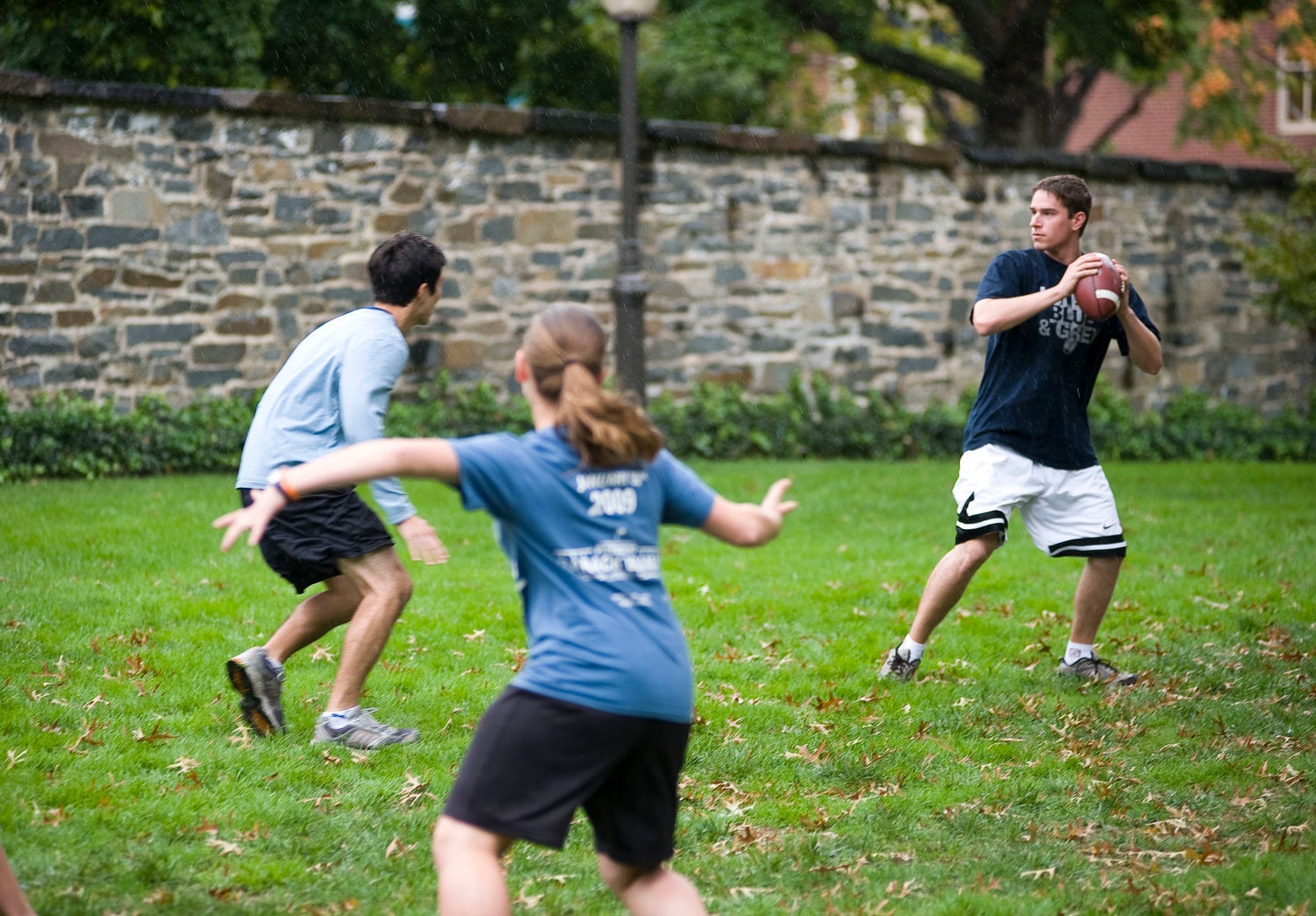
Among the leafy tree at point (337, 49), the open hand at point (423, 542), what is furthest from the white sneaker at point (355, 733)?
the leafy tree at point (337, 49)

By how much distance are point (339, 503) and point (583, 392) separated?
219 cm

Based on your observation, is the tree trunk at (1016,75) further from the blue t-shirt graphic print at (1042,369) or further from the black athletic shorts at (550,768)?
the black athletic shorts at (550,768)

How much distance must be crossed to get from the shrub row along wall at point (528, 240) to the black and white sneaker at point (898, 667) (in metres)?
7.62

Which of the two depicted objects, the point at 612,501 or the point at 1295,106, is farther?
the point at 1295,106

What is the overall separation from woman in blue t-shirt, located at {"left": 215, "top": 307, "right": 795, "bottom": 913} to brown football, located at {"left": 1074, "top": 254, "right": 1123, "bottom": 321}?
3.05 metres

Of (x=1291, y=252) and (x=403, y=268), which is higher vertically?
(x=1291, y=252)

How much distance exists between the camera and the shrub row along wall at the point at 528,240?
37.4ft

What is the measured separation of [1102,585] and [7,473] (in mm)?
8557

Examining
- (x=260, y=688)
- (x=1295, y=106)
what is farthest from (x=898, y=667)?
(x=1295, y=106)

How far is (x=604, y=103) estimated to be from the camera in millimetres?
19344

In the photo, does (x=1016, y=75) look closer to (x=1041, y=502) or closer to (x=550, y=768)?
(x=1041, y=502)

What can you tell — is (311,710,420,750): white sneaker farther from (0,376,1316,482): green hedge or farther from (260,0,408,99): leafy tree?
(260,0,408,99): leafy tree

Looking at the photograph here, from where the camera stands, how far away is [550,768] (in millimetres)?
2822

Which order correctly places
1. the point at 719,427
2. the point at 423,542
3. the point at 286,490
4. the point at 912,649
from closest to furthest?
the point at 286,490, the point at 423,542, the point at 912,649, the point at 719,427
